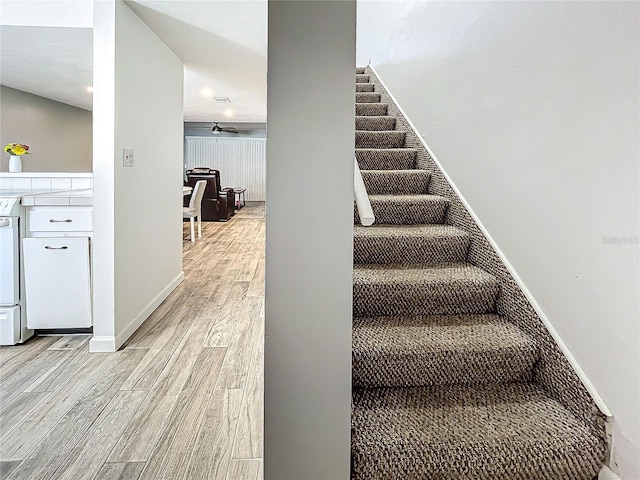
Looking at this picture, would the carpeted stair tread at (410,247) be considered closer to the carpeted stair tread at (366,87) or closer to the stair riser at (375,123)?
the stair riser at (375,123)

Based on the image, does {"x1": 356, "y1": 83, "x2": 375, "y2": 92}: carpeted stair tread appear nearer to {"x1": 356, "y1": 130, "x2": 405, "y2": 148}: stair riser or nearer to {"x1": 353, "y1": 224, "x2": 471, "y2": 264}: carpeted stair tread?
{"x1": 356, "y1": 130, "x2": 405, "y2": 148}: stair riser

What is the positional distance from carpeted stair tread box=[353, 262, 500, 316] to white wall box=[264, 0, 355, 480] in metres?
0.83

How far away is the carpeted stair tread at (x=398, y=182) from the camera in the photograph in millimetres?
2799

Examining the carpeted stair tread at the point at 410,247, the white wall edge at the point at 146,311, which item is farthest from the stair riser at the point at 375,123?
the white wall edge at the point at 146,311

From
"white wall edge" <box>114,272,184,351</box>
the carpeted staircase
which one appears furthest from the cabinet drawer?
the carpeted staircase

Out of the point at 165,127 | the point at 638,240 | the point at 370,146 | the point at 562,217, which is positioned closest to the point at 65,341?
the point at 165,127

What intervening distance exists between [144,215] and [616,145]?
2869 millimetres

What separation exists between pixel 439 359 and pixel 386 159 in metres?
1.62

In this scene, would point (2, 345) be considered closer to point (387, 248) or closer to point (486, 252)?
point (387, 248)

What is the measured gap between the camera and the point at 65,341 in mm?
2934

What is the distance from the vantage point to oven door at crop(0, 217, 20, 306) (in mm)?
2842

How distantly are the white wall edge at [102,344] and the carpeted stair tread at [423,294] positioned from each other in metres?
1.59

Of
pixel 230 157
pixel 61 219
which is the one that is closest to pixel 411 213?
pixel 61 219

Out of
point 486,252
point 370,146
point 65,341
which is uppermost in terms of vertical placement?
point 370,146
